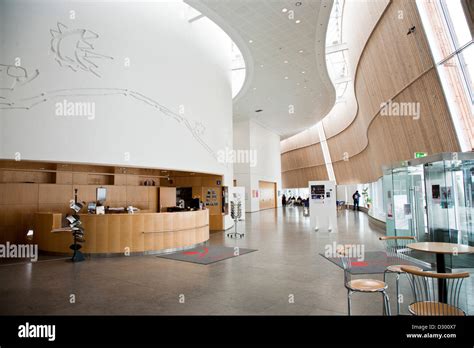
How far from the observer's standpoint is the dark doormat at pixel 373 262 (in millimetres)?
6157

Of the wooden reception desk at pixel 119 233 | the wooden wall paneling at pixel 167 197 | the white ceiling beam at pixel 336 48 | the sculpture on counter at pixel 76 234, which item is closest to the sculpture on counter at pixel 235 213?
the wooden wall paneling at pixel 167 197

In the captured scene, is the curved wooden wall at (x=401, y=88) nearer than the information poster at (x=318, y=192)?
Yes

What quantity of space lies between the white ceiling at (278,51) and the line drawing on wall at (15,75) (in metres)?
4.98

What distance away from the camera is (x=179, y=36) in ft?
33.3

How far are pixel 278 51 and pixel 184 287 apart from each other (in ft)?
33.4

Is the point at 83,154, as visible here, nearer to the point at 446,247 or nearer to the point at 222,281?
the point at 222,281

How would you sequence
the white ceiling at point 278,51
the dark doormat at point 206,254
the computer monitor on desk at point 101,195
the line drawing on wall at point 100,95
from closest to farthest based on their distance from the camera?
the dark doormat at point 206,254
the line drawing on wall at point 100,95
the white ceiling at point 278,51
the computer monitor on desk at point 101,195

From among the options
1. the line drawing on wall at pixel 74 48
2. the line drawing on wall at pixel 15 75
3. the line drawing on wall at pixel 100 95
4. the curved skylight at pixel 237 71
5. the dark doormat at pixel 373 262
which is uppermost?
the curved skylight at pixel 237 71

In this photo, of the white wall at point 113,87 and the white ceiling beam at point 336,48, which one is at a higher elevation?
the white ceiling beam at point 336,48

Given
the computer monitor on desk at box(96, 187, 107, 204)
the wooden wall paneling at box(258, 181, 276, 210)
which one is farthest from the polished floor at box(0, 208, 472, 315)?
the wooden wall paneling at box(258, 181, 276, 210)

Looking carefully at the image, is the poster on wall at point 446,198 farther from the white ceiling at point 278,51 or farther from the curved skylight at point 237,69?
the curved skylight at point 237,69

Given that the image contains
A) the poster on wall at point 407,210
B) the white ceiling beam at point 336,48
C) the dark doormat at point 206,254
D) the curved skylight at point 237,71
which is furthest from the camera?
the curved skylight at point 237,71

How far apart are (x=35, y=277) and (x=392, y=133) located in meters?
11.4
